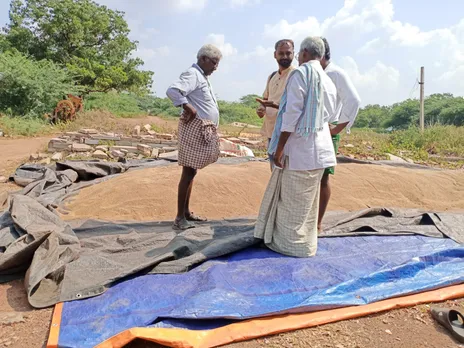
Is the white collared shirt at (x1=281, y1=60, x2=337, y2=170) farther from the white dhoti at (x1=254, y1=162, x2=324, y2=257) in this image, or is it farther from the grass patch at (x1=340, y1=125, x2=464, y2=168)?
the grass patch at (x1=340, y1=125, x2=464, y2=168)

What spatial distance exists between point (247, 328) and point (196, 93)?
5.77ft

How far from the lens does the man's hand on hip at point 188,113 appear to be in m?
2.90

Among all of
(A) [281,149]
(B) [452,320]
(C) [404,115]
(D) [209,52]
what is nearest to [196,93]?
(D) [209,52]

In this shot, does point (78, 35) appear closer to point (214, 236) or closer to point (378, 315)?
point (214, 236)

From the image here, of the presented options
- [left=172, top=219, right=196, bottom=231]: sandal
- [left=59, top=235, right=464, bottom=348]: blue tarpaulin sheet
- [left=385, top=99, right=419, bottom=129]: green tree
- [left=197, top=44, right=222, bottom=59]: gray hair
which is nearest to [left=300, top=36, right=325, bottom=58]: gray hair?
[left=197, top=44, right=222, bottom=59]: gray hair

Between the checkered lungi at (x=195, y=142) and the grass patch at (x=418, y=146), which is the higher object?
the checkered lungi at (x=195, y=142)

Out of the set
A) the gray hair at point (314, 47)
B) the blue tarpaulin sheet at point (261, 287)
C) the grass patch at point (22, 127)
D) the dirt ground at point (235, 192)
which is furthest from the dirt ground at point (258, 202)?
the grass patch at point (22, 127)

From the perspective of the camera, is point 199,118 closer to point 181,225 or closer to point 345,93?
point 181,225

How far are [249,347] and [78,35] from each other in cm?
1661

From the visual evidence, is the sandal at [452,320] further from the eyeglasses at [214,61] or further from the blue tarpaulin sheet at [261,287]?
the eyeglasses at [214,61]

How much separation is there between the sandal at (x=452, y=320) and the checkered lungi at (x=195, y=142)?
70.6 inches

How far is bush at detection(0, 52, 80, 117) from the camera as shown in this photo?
12.9 metres

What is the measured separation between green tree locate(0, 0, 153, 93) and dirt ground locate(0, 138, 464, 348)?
40.5 feet

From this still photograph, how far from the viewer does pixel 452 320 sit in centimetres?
195
